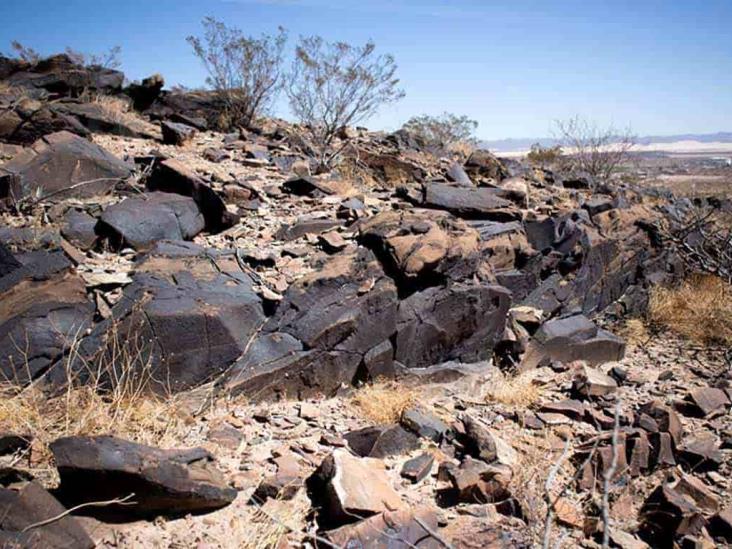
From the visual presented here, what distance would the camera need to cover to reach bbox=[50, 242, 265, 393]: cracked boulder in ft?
12.4

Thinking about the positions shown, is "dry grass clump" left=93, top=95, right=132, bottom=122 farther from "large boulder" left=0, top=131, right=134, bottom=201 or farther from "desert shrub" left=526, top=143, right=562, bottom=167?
"desert shrub" left=526, top=143, right=562, bottom=167

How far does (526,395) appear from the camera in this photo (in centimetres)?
509

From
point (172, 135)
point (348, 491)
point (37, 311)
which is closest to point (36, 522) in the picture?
point (348, 491)

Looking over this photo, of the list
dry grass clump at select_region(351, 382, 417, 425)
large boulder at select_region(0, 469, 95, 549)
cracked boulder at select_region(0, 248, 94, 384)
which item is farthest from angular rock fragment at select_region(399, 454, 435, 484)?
cracked boulder at select_region(0, 248, 94, 384)

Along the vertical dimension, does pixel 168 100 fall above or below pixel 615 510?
above

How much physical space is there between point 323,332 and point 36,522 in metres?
2.49

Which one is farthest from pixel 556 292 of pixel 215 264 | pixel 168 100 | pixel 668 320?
pixel 168 100

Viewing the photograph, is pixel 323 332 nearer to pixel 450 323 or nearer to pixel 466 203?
pixel 450 323

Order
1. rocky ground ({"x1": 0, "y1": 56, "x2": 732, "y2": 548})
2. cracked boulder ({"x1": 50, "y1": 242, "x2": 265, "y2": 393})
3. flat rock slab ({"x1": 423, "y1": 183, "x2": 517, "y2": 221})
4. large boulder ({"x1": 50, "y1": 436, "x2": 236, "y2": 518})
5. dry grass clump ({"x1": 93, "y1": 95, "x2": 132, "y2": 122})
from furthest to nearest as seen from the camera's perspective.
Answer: dry grass clump ({"x1": 93, "y1": 95, "x2": 132, "y2": 122}), flat rock slab ({"x1": 423, "y1": 183, "x2": 517, "y2": 221}), cracked boulder ({"x1": 50, "y1": 242, "x2": 265, "y2": 393}), rocky ground ({"x1": 0, "y1": 56, "x2": 732, "y2": 548}), large boulder ({"x1": 50, "y1": 436, "x2": 236, "y2": 518})

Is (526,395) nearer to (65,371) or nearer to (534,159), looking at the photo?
(65,371)

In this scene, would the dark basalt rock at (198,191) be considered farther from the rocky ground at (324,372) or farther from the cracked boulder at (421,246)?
the cracked boulder at (421,246)

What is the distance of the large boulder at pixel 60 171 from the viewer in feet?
17.4

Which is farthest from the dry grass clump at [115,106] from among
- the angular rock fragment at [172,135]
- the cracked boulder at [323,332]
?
the cracked boulder at [323,332]

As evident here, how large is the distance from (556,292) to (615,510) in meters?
3.68
